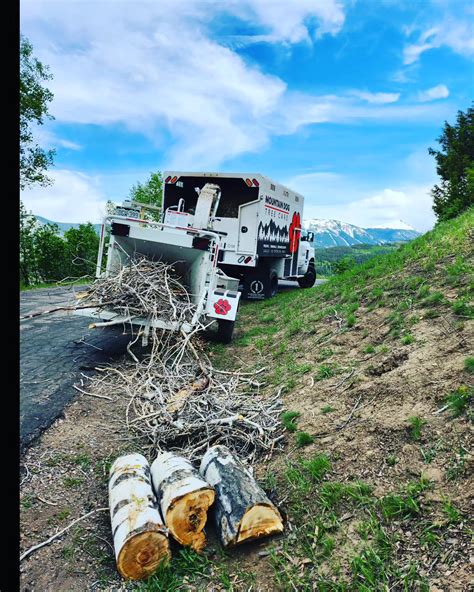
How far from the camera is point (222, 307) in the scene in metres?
7.62

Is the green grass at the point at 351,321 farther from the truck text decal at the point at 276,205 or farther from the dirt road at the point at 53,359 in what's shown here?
the truck text decal at the point at 276,205

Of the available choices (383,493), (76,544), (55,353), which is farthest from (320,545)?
(55,353)

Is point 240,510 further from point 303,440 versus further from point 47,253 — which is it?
point 47,253

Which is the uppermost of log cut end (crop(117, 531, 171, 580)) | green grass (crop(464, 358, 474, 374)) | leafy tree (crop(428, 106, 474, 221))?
leafy tree (crop(428, 106, 474, 221))

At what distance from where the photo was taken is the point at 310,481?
337 cm

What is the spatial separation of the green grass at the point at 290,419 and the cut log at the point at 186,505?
1.26m

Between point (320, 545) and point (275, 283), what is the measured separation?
11.3 meters

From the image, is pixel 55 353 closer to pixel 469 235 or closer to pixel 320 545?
pixel 320 545

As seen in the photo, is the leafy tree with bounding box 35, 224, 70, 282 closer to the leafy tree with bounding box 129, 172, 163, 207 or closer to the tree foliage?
the tree foliage

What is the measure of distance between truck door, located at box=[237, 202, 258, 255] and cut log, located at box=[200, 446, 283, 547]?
841cm

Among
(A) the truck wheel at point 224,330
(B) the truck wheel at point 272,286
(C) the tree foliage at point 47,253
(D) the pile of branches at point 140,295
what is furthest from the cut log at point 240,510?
(C) the tree foliage at point 47,253

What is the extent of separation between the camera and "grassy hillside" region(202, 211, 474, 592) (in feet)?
8.39

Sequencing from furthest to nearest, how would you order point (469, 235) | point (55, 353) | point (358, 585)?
1. point (469, 235)
2. point (55, 353)
3. point (358, 585)

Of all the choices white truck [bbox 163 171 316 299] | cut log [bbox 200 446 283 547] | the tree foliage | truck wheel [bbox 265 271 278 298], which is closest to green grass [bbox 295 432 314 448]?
cut log [bbox 200 446 283 547]
